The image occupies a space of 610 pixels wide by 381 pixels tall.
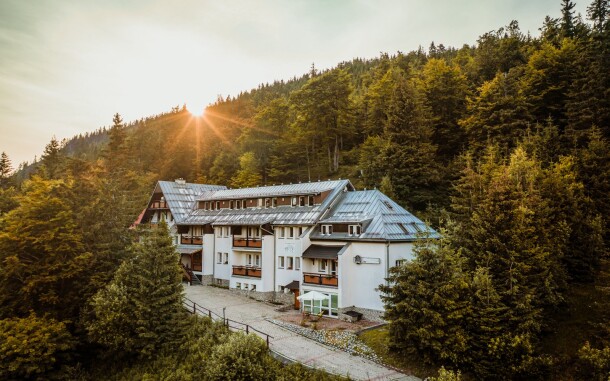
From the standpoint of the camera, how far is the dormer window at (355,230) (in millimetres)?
31742

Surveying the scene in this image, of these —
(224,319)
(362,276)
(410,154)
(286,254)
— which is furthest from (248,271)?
(410,154)

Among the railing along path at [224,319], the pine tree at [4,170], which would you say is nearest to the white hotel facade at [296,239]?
the railing along path at [224,319]

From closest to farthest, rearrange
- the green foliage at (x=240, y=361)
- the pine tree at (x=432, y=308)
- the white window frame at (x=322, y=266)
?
1. the green foliage at (x=240, y=361)
2. the pine tree at (x=432, y=308)
3. the white window frame at (x=322, y=266)

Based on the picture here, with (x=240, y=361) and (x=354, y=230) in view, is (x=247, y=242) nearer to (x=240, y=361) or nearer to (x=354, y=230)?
(x=354, y=230)

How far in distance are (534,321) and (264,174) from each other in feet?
167

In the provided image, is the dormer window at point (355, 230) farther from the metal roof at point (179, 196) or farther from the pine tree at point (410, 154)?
the metal roof at point (179, 196)

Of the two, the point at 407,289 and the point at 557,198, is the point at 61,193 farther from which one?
the point at 557,198

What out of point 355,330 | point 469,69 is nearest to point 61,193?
point 355,330

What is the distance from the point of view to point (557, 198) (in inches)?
1179

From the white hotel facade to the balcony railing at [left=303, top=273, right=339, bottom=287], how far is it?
0.09 metres

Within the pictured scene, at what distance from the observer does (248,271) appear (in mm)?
39188

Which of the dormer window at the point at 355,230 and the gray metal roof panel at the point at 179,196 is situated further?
the gray metal roof panel at the point at 179,196

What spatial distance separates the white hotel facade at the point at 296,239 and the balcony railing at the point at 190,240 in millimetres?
131

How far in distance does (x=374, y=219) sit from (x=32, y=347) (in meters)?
27.6
